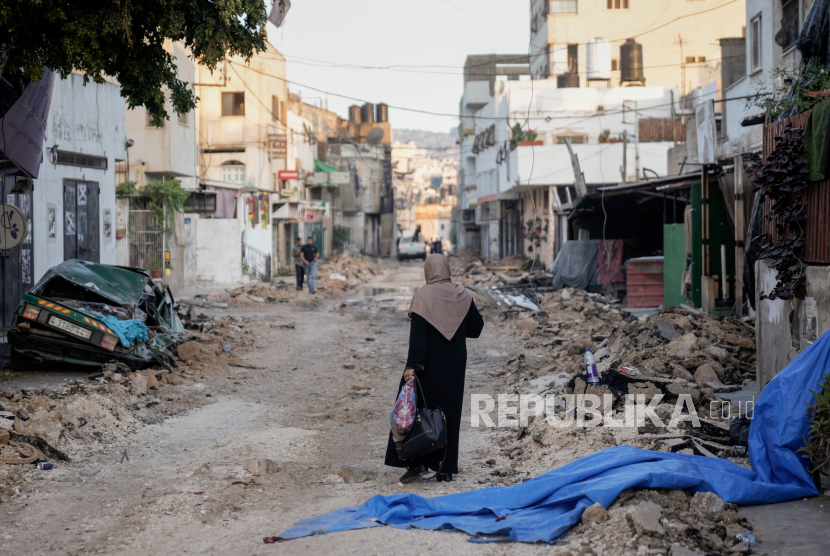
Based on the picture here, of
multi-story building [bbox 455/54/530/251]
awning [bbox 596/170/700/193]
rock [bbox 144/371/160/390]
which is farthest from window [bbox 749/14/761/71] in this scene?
multi-story building [bbox 455/54/530/251]

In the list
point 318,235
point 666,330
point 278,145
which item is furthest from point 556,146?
point 666,330

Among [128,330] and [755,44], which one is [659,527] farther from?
[755,44]

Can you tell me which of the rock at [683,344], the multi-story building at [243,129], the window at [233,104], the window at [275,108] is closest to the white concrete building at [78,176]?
the rock at [683,344]

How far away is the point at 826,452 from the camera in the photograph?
460cm

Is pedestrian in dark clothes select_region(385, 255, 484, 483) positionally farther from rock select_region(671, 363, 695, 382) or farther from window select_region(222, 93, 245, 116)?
window select_region(222, 93, 245, 116)

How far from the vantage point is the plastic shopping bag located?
5605 mm

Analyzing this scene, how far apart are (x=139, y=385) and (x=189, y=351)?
2.35 metres

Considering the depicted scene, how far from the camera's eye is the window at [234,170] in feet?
123

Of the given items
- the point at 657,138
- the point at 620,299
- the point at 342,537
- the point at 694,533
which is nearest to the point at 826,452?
the point at 694,533

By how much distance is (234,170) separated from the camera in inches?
1483

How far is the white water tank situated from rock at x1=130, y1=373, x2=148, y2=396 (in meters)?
36.2

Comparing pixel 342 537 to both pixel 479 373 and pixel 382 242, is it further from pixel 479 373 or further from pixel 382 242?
pixel 382 242

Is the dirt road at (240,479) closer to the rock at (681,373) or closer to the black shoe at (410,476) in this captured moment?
the black shoe at (410,476)

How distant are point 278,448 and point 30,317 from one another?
446 cm
